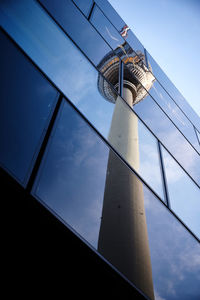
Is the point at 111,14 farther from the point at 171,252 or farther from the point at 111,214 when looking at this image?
the point at 171,252

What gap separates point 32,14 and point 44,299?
5176mm

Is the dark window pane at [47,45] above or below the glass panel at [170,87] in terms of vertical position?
above

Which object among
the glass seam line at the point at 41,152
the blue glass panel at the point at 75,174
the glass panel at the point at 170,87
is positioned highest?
the glass seam line at the point at 41,152

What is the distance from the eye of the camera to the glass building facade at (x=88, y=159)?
2871 mm

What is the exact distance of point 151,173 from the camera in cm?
541

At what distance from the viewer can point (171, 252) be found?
5031 mm

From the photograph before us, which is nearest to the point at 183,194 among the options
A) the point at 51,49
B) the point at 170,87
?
the point at 51,49

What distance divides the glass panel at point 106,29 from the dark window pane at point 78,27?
797 mm

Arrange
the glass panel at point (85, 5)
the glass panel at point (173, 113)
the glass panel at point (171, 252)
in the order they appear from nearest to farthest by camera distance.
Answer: the glass panel at point (171, 252) < the glass panel at point (85, 5) < the glass panel at point (173, 113)

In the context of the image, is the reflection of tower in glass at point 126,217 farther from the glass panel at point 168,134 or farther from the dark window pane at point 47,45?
the glass panel at point 168,134

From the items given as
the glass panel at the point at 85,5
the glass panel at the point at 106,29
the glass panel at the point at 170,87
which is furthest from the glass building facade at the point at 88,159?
the glass panel at the point at 170,87

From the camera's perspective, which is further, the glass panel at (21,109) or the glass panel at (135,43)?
the glass panel at (135,43)

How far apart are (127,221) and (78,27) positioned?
607cm

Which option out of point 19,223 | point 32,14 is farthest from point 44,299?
point 32,14
